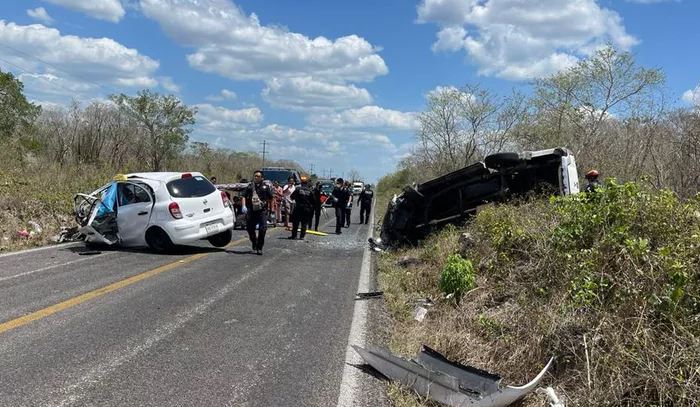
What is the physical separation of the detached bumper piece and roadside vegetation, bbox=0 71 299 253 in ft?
31.6

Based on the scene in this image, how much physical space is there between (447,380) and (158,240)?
8492 mm

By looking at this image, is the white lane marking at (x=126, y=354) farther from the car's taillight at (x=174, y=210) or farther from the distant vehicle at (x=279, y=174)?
the distant vehicle at (x=279, y=174)

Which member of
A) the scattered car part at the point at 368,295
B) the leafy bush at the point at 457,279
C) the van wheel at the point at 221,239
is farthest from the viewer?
the van wheel at the point at 221,239

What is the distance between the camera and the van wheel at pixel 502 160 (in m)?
10.9

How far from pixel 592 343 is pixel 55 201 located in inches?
563

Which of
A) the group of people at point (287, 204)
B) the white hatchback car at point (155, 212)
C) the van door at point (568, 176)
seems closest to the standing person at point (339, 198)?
the group of people at point (287, 204)

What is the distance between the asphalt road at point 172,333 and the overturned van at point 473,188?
3014 mm

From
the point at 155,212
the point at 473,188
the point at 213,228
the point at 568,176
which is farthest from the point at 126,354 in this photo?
the point at 473,188

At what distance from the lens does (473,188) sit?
11.9m

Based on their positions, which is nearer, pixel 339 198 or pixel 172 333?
pixel 172 333

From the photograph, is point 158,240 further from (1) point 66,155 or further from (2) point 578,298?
(1) point 66,155

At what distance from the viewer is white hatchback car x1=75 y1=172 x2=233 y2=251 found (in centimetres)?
1102

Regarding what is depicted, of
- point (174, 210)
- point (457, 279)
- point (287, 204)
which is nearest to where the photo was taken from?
point (457, 279)

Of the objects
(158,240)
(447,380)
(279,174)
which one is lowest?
(447,380)
